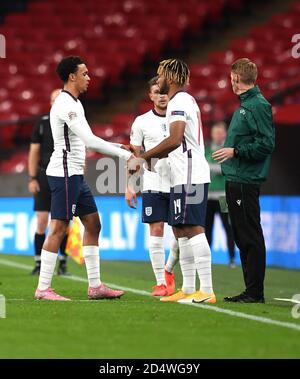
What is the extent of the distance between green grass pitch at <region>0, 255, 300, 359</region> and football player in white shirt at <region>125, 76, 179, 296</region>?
337mm

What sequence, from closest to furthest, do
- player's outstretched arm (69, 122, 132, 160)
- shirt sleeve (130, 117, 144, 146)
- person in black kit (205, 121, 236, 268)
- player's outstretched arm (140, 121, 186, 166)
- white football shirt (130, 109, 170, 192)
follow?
player's outstretched arm (140, 121, 186, 166) < player's outstretched arm (69, 122, 132, 160) < white football shirt (130, 109, 170, 192) < shirt sleeve (130, 117, 144, 146) < person in black kit (205, 121, 236, 268)

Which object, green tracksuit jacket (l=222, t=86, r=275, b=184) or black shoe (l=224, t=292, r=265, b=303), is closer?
green tracksuit jacket (l=222, t=86, r=275, b=184)

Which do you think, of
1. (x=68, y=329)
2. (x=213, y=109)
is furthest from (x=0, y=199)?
(x=68, y=329)

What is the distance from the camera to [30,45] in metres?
25.0

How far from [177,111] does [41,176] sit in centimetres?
432

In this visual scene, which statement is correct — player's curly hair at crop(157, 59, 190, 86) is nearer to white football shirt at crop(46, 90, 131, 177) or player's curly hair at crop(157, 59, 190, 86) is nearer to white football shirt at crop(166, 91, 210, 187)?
white football shirt at crop(166, 91, 210, 187)

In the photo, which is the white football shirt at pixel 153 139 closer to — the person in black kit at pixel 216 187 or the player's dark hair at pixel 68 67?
the player's dark hair at pixel 68 67

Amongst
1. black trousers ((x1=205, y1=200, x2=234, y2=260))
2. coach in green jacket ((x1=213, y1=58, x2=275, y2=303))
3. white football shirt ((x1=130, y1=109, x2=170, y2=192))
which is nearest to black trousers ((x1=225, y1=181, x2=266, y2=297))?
coach in green jacket ((x1=213, y1=58, x2=275, y2=303))

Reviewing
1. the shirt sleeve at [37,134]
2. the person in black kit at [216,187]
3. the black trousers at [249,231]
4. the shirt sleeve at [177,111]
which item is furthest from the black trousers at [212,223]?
the shirt sleeve at [177,111]

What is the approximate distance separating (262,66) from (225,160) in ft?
40.4

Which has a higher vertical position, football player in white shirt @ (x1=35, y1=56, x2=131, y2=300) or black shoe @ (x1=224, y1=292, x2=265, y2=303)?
football player in white shirt @ (x1=35, y1=56, x2=131, y2=300)

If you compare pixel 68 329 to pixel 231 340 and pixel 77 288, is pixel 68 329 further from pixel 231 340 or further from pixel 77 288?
pixel 77 288

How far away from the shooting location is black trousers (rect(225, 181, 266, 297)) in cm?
918

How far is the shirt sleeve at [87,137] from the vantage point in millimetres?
8953
